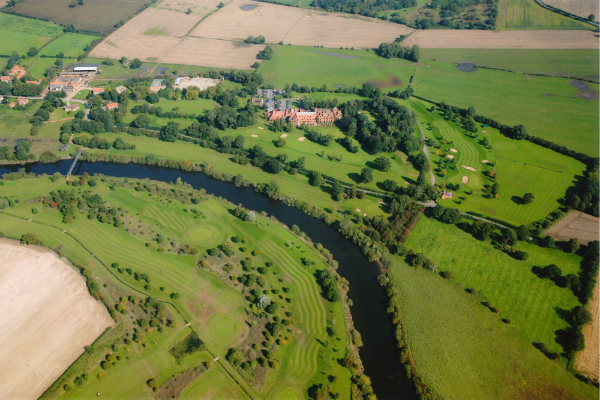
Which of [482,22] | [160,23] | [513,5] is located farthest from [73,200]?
[513,5]

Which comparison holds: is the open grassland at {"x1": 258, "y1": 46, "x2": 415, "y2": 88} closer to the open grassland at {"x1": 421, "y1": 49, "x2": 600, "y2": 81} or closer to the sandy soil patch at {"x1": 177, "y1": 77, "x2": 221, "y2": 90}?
the open grassland at {"x1": 421, "y1": 49, "x2": 600, "y2": 81}

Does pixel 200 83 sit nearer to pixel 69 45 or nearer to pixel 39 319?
pixel 69 45

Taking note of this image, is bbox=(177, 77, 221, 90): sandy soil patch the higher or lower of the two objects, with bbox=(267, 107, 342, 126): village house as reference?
higher

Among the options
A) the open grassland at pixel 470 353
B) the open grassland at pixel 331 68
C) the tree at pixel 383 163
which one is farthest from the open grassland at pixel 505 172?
the open grassland at pixel 331 68

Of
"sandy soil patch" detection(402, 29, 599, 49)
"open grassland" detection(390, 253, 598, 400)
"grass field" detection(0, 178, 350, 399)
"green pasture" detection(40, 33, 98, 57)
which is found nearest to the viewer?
"open grassland" detection(390, 253, 598, 400)

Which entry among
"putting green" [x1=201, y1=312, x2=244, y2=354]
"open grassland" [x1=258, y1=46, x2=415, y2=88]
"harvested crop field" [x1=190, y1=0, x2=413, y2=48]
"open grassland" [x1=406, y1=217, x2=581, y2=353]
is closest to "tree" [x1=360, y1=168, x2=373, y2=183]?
"open grassland" [x1=406, y1=217, x2=581, y2=353]

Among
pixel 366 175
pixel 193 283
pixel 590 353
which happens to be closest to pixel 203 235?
pixel 193 283
